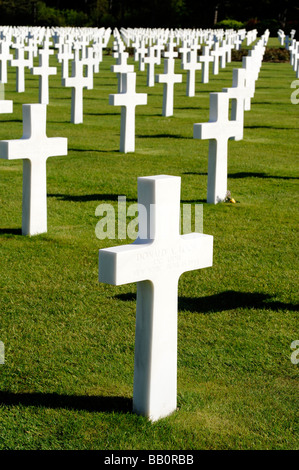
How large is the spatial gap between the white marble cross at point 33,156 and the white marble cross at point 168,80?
28.8 feet

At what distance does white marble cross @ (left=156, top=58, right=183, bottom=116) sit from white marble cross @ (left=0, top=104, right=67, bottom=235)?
28.8 ft

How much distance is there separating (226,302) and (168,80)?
35.5 ft

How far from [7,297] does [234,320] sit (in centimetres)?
151

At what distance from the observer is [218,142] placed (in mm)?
8258

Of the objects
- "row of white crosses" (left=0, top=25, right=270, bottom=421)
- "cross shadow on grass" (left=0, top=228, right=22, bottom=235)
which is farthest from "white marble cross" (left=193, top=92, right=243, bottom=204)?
"row of white crosses" (left=0, top=25, right=270, bottom=421)

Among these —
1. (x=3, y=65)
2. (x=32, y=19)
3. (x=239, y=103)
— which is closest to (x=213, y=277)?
(x=239, y=103)

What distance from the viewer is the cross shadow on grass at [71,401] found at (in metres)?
3.81

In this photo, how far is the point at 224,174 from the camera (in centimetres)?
842

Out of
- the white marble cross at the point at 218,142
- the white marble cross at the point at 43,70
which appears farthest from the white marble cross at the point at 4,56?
the white marble cross at the point at 218,142

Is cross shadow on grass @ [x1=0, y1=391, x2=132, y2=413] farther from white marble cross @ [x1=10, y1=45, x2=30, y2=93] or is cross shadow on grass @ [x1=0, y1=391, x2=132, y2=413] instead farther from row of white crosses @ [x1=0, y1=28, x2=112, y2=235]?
white marble cross @ [x1=10, y1=45, x2=30, y2=93]

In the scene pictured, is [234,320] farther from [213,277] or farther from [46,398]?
[46,398]

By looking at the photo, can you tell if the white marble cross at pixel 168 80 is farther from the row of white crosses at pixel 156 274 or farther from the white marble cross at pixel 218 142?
the row of white crosses at pixel 156 274
